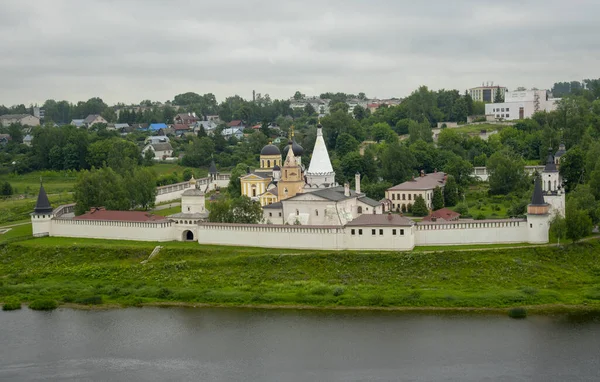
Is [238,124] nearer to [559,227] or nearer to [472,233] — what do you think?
[472,233]

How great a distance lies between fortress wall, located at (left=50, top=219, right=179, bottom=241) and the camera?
34.5 meters

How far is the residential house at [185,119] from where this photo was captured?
9388 cm

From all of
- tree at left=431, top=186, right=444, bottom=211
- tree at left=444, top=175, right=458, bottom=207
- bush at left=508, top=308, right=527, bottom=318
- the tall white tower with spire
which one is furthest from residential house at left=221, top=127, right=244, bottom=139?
bush at left=508, top=308, right=527, bottom=318

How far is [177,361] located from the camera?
74.8 feet

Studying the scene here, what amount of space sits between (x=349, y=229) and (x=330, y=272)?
2.24 m

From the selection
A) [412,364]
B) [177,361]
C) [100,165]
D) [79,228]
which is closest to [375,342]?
[412,364]

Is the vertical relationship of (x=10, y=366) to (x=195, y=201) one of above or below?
below

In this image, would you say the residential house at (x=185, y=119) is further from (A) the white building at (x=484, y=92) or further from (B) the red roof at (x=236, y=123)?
(A) the white building at (x=484, y=92)

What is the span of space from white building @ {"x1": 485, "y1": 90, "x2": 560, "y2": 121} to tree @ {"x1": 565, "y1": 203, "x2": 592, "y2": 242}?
4241cm

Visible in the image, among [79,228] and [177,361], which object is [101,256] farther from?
[177,361]

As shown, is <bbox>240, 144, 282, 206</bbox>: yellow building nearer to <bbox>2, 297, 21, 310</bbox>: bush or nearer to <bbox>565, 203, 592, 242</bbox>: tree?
<bbox>2, 297, 21, 310</bbox>: bush

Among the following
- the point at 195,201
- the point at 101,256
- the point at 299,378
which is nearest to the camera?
the point at 299,378

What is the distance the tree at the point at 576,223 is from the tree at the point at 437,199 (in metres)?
10.6

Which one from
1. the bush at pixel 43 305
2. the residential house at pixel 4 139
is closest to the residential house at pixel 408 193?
the bush at pixel 43 305
